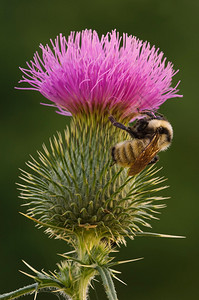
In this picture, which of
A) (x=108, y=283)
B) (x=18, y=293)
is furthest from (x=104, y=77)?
(x=18, y=293)

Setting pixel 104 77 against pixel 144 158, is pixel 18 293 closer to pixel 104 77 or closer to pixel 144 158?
pixel 144 158

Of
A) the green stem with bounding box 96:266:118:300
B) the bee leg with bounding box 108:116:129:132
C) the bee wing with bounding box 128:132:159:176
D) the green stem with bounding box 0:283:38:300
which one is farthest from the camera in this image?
the bee leg with bounding box 108:116:129:132

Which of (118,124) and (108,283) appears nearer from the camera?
(108,283)

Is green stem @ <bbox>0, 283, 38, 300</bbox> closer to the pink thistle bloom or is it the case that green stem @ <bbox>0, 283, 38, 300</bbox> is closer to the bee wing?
the bee wing

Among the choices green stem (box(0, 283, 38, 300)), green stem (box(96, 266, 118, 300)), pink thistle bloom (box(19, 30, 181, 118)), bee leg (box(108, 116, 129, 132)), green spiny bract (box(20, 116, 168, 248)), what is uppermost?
pink thistle bloom (box(19, 30, 181, 118))

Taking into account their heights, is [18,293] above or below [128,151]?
below

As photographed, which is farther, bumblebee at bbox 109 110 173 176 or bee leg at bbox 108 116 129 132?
bee leg at bbox 108 116 129 132

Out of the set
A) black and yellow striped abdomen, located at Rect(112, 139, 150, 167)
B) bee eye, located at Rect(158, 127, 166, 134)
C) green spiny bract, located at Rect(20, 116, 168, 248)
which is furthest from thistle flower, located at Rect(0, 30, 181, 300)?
bee eye, located at Rect(158, 127, 166, 134)
